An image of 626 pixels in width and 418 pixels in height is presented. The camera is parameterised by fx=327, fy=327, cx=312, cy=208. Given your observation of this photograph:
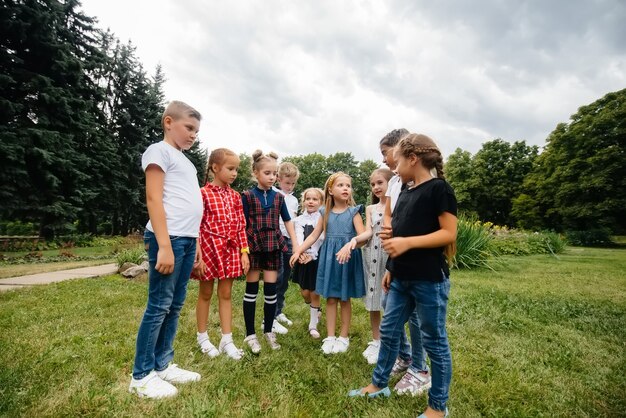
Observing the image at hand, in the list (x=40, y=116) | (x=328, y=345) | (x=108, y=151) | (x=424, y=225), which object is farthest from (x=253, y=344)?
(x=108, y=151)

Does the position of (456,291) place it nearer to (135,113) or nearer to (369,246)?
(369,246)

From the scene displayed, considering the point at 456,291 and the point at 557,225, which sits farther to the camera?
the point at 557,225

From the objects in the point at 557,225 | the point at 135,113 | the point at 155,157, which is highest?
the point at 135,113

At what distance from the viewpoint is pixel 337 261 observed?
3.36m

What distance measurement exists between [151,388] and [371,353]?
1.84m

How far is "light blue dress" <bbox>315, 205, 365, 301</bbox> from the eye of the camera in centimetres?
329

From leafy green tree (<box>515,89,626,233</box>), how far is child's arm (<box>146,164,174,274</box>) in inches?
1350

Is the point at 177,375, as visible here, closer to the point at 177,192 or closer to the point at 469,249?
the point at 177,192

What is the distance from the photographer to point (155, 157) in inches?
85.1

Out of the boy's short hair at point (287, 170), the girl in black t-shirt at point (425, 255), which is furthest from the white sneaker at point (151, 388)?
the boy's short hair at point (287, 170)

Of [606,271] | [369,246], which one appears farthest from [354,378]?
[606,271]

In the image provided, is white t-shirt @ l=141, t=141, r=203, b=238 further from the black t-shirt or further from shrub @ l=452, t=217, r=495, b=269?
shrub @ l=452, t=217, r=495, b=269

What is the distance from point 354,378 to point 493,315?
2823mm

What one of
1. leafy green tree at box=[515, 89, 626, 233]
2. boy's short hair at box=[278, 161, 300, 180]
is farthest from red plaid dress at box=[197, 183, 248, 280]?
leafy green tree at box=[515, 89, 626, 233]
